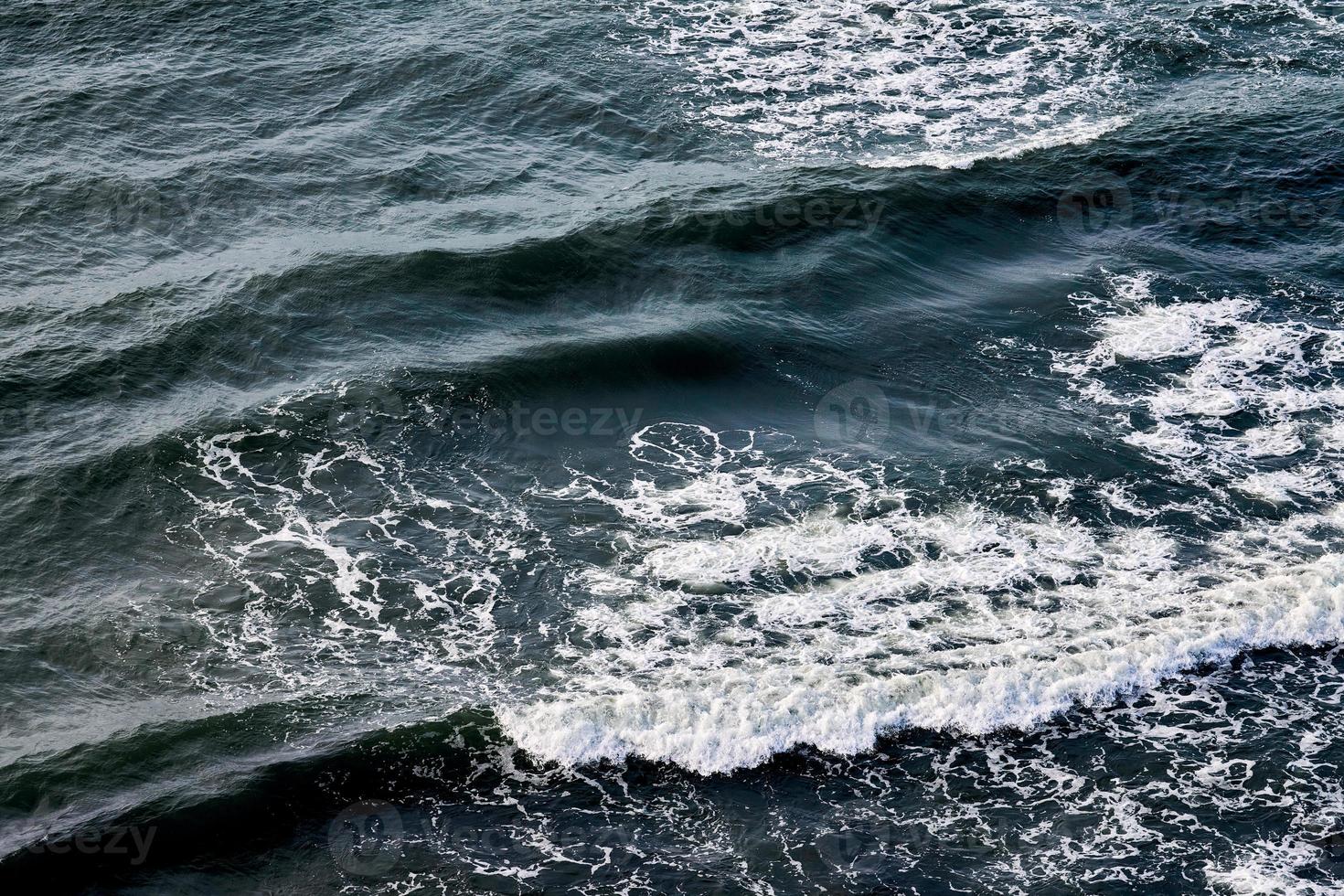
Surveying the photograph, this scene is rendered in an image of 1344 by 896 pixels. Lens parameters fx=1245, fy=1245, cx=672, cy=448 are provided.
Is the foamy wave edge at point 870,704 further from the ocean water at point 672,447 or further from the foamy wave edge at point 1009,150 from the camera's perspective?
the foamy wave edge at point 1009,150

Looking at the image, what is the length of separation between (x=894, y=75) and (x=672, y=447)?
13801 mm

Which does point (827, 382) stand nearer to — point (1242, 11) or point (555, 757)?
point (555, 757)

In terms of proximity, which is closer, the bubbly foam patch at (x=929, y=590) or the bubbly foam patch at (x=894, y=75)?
the bubbly foam patch at (x=929, y=590)

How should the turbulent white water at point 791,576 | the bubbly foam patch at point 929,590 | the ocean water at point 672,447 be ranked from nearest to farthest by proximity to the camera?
the ocean water at point 672,447 → the bubbly foam patch at point 929,590 → the turbulent white water at point 791,576

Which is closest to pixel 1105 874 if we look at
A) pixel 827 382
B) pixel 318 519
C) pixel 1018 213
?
pixel 827 382

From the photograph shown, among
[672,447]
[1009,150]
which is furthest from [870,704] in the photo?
[1009,150]

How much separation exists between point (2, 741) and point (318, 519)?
5112 millimetres

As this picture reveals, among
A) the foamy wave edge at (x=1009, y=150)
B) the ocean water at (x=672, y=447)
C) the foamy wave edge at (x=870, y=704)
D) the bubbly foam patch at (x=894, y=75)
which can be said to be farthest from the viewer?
the bubbly foam patch at (x=894, y=75)

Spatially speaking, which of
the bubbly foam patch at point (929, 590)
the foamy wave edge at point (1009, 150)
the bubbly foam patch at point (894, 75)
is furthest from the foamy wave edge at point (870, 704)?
the bubbly foam patch at point (894, 75)

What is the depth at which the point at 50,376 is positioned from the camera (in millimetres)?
21141

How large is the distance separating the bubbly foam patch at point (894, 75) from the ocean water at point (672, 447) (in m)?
0.16

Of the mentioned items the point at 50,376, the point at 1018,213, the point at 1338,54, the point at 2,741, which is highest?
the point at 1338,54

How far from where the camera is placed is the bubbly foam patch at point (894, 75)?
27266mm

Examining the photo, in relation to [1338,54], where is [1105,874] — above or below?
below
